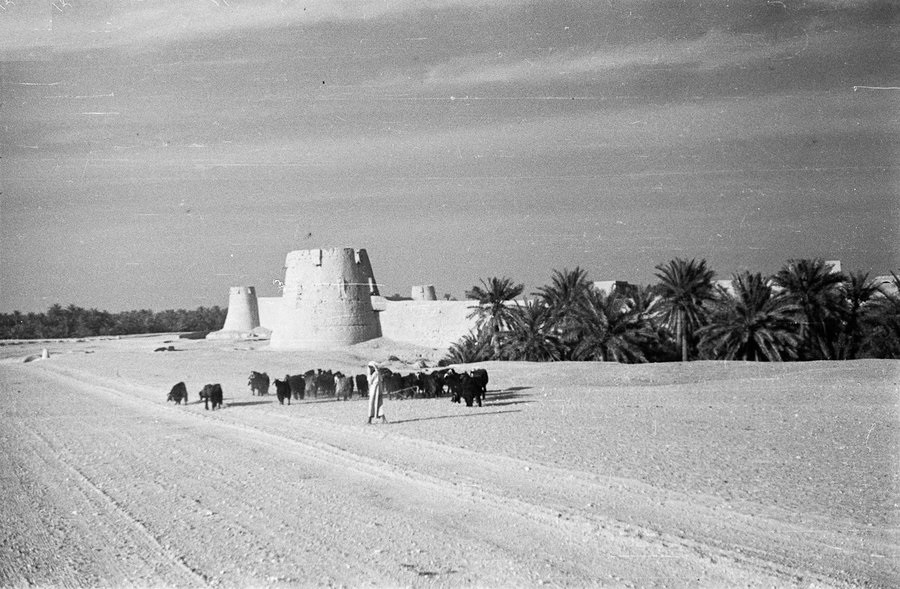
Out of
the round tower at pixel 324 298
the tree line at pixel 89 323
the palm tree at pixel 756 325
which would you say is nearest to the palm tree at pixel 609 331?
the palm tree at pixel 756 325

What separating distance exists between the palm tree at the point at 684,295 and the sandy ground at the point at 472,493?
8.87m

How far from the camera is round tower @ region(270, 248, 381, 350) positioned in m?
34.2

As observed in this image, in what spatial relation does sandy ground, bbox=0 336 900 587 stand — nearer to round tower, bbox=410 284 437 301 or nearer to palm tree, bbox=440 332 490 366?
palm tree, bbox=440 332 490 366

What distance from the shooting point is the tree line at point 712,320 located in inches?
931

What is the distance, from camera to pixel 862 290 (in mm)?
24906

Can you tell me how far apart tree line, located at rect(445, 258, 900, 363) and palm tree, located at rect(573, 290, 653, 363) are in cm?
3

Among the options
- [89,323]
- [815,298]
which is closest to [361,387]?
[815,298]

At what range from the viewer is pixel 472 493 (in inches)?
319

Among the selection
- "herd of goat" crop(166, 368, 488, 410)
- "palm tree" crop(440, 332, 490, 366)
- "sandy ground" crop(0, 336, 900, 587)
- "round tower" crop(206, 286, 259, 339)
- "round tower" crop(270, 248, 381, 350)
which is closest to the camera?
"sandy ground" crop(0, 336, 900, 587)

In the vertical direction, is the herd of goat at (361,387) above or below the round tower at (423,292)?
below

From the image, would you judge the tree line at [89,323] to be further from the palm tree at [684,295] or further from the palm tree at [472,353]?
the palm tree at [684,295]

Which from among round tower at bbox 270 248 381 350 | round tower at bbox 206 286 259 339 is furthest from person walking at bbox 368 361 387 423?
round tower at bbox 206 286 259 339

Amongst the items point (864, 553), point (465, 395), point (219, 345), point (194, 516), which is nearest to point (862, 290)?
point (465, 395)

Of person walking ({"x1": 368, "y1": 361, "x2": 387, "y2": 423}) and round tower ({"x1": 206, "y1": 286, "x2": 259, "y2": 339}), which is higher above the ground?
round tower ({"x1": 206, "y1": 286, "x2": 259, "y2": 339})
